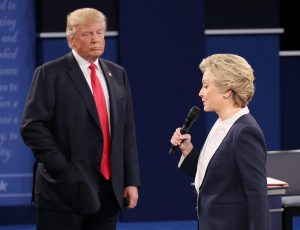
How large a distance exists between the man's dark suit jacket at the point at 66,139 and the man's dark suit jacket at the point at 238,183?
25.4 inches

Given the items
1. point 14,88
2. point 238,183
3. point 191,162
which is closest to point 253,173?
point 238,183

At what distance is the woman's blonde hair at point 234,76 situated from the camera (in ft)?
8.25

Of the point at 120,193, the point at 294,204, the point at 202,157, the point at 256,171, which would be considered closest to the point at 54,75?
the point at 120,193

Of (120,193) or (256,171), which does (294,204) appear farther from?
(256,171)

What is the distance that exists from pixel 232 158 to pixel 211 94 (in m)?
0.26

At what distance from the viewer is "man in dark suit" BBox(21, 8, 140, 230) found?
298 centimetres

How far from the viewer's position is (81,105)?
9.94 ft

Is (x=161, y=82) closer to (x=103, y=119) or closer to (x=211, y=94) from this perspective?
(x=103, y=119)

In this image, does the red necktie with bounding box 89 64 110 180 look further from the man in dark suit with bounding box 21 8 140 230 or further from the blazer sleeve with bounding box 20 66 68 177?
the blazer sleeve with bounding box 20 66 68 177

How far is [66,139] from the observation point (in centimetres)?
304

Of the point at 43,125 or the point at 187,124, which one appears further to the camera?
the point at 43,125

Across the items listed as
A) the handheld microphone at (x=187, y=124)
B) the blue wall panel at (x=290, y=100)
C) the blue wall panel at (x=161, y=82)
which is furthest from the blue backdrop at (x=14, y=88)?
the handheld microphone at (x=187, y=124)

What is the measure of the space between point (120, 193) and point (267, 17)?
128 inches

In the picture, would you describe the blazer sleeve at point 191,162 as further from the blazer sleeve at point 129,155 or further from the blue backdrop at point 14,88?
the blue backdrop at point 14,88
